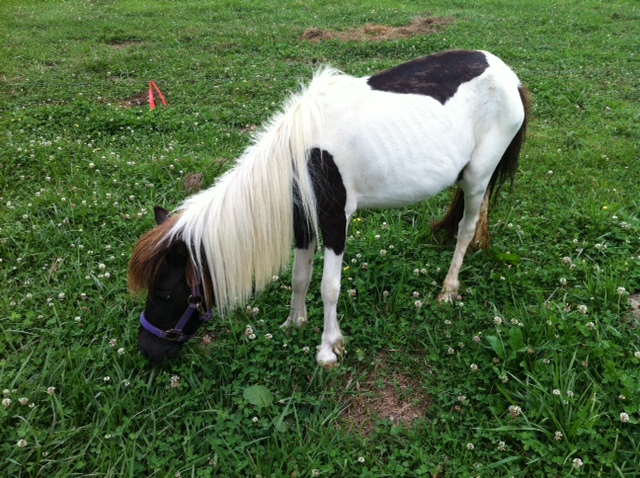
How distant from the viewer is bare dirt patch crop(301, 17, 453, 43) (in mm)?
10172

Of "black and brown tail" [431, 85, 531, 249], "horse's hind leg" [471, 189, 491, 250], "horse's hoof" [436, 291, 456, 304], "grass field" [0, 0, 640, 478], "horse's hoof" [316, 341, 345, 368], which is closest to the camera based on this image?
"grass field" [0, 0, 640, 478]

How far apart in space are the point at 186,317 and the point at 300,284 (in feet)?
2.85

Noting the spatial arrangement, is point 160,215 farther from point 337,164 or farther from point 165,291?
point 337,164

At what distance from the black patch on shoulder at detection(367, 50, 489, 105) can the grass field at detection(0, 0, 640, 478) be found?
1377mm

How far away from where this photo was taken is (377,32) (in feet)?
34.7

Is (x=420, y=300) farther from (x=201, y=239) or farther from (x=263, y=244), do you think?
(x=201, y=239)

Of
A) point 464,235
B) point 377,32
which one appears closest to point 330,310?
point 464,235

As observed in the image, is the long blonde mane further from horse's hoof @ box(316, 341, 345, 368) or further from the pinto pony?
horse's hoof @ box(316, 341, 345, 368)

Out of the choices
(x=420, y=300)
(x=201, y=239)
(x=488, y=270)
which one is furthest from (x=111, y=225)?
(x=488, y=270)

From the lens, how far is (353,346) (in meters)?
3.41

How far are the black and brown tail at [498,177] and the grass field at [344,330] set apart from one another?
0.22 meters

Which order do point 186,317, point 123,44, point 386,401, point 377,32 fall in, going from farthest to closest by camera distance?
point 123,44 → point 377,32 → point 386,401 → point 186,317

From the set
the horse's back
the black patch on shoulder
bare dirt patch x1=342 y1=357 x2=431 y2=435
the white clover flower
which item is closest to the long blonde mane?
the horse's back

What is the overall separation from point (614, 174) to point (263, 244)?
433cm
